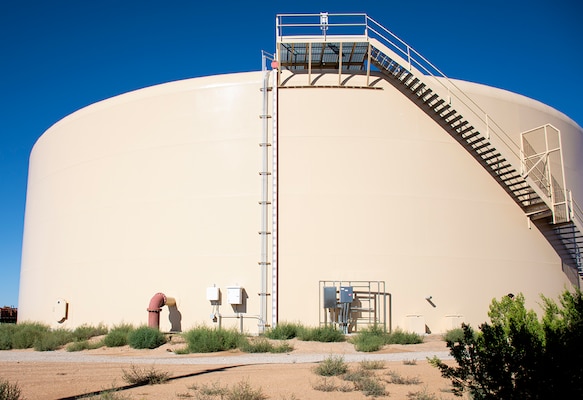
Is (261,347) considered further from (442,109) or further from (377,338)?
(442,109)

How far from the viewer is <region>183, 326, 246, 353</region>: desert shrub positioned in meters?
14.2

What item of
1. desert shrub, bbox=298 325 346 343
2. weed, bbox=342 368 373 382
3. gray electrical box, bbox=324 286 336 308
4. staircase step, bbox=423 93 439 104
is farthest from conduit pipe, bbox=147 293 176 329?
staircase step, bbox=423 93 439 104

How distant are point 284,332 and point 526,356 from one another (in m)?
11.2

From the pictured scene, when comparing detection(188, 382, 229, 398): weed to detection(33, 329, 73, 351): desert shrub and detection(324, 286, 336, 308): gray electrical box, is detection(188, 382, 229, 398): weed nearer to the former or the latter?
detection(324, 286, 336, 308): gray electrical box

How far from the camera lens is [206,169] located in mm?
18734

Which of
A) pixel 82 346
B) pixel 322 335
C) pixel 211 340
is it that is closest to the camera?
pixel 211 340

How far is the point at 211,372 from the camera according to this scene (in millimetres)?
10055

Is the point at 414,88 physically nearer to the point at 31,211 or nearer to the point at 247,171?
the point at 247,171

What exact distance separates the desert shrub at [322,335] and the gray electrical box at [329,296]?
41.6 inches

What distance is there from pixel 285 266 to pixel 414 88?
690cm

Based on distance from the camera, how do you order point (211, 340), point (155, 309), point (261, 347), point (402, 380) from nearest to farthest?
point (402, 380), point (261, 347), point (211, 340), point (155, 309)

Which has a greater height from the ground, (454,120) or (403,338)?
(454,120)

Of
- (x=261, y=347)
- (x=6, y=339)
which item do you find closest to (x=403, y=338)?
(x=261, y=347)

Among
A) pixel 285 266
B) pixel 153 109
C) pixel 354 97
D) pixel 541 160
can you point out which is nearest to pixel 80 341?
pixel 285 266
